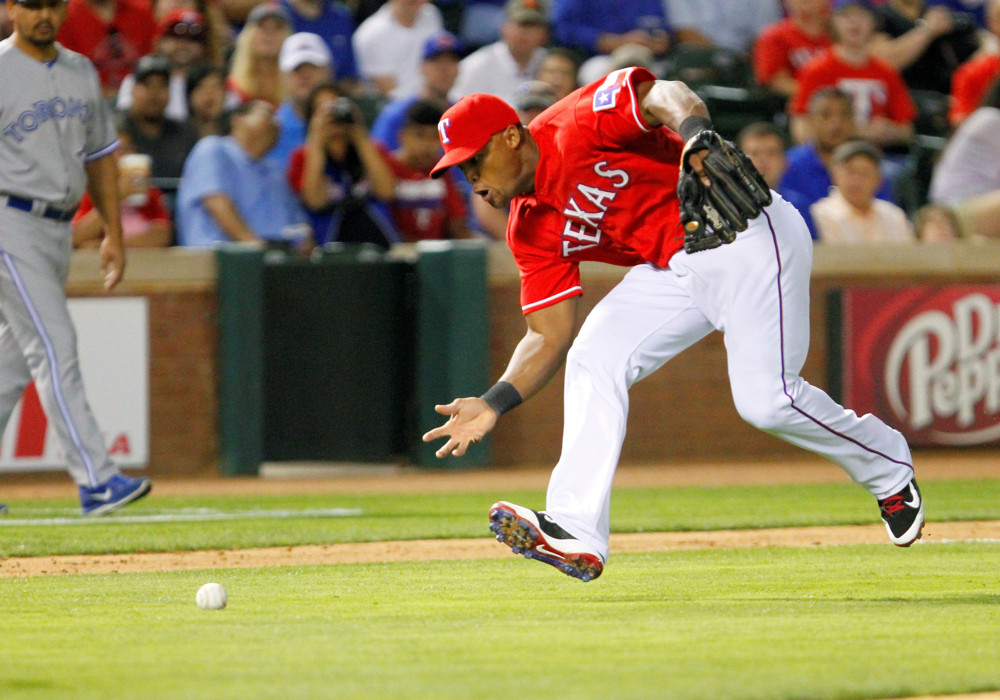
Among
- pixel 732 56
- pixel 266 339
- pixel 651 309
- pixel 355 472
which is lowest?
pixel 355 472

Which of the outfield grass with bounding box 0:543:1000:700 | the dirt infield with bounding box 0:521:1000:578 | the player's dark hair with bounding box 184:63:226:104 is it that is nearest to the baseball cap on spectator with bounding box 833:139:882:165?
the dirt infield with bounding box 0:521:1000:578

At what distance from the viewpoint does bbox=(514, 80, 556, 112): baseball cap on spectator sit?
33.7ft

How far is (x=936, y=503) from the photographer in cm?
819

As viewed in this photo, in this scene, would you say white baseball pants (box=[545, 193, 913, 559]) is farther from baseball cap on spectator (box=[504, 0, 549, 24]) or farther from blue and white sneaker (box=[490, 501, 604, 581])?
baseball cap on spectator (box=[504, 0, 549, 24])

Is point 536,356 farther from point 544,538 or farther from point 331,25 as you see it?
point 331,25

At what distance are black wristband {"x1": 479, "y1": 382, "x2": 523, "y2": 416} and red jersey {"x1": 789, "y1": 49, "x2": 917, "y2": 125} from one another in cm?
746

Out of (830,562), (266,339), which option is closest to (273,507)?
(266,339)

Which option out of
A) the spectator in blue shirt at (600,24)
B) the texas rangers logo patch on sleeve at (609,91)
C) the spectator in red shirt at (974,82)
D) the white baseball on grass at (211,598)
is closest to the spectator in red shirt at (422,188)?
the spectator in blue shirt at (600,24)

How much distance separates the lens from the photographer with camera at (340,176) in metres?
10.0

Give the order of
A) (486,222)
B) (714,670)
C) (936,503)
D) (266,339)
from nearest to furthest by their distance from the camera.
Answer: (714,670), (936,503), (266,339), (486,222)

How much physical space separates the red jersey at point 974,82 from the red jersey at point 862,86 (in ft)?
1.47

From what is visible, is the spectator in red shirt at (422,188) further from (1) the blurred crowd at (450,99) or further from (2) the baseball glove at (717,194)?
(2) the baseball glove at (717,194)

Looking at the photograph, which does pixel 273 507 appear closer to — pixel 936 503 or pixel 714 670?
pixel 936 503

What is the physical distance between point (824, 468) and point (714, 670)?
22.0 ft
